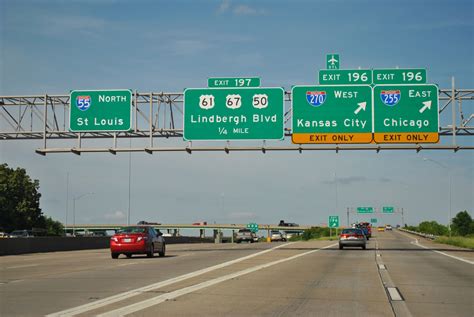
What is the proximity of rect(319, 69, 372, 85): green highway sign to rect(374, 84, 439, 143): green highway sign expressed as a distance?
4.28 feet

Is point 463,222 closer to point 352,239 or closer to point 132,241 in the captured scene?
point 352,239

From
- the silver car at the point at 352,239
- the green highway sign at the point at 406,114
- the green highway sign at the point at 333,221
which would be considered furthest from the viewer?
the green highway sign at the point at 333,221

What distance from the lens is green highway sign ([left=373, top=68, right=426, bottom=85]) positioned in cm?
3484

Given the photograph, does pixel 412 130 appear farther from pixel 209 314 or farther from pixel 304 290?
pixel 209 314

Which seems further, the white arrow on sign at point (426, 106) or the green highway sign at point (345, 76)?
the green highway sign at point (345, 76)

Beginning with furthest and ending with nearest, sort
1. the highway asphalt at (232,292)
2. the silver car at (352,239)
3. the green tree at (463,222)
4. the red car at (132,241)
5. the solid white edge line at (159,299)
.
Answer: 1. the green tree at (463,222)
2. the silver car at (352,239)
3. the red car at (132,241)
4. the highway asphalt at (232,292)
5. the solid white edge line at (159,299)

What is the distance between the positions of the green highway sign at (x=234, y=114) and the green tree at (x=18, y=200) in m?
61.3

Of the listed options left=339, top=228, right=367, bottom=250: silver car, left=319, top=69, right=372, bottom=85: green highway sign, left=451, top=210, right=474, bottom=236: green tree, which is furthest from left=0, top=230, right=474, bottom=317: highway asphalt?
left=451, top=210, right=474, bottom=236: green tree

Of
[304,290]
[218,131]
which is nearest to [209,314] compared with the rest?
[304,290]

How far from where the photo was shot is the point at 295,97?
34.9 meters

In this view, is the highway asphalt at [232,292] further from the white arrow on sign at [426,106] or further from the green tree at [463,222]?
the green tree at [463,222]

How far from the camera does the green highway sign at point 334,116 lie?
111 feet

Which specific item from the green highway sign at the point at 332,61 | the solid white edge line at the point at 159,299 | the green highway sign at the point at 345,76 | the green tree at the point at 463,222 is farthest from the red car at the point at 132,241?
the green tree at the point at 463,222

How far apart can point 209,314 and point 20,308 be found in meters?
3.57
